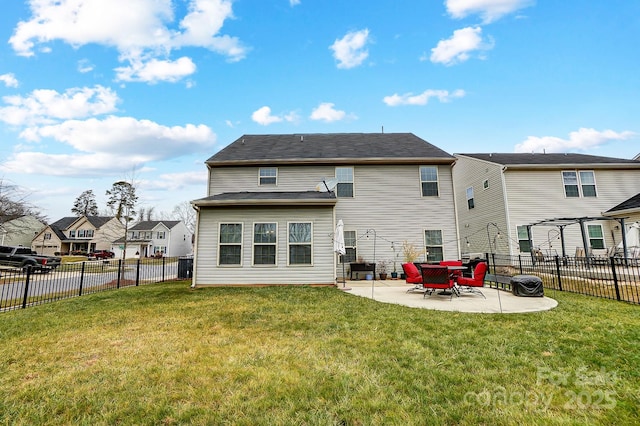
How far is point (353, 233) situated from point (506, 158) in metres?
12.2

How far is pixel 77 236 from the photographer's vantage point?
46.4 metres

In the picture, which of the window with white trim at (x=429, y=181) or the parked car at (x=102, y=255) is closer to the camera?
the window with white trim at (x=429, y=181)

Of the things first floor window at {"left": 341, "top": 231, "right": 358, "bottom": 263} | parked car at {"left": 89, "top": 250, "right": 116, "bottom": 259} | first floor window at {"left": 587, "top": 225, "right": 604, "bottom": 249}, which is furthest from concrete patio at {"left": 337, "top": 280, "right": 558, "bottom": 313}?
parked car at {"left": 89, "top": 250, "right": 116, "bottom": 259}

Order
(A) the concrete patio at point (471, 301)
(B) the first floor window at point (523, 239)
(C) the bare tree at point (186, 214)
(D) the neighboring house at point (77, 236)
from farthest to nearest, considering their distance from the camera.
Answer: (C) the bare tree at point (186, 214) → (D) the neighboring house at point (77, 236) → (B) the first floor window at point (523, 239) → (A) the concrete patio at point (471, 301)

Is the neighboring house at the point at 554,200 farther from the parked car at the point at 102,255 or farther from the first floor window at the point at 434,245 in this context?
the parked car at the point at 102,255

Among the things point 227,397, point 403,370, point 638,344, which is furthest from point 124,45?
point 638,344

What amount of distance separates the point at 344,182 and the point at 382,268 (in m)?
4.85

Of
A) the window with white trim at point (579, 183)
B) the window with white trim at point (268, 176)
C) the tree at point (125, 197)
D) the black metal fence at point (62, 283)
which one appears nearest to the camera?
the black metal fence at point (62, 283)

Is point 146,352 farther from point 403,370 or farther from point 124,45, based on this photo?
point 124,45

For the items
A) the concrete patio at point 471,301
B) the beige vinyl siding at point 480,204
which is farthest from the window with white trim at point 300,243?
the beige vinyl siding at point 480,204

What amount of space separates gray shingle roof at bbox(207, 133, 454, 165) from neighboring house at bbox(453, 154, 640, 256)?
4.72m

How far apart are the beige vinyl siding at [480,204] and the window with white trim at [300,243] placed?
1164cm

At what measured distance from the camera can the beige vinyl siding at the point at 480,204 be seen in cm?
1528

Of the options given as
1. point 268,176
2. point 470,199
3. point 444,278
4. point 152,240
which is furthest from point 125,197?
point 152,240
